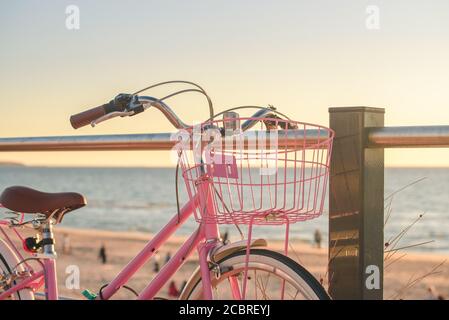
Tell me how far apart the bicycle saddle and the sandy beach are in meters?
11.8

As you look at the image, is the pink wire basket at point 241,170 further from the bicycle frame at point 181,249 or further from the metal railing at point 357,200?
the metal railing at point 357,200

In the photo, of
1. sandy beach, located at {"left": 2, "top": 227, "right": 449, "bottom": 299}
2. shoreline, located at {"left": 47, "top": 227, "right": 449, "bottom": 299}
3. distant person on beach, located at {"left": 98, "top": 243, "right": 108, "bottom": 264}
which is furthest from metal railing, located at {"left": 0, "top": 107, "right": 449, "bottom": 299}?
distant person on beach, located at {"left": 98, "top": 243, "right": 108, "bottom": 264}

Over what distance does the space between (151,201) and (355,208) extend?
46223mm

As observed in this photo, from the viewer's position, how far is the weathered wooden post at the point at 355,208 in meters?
2.74

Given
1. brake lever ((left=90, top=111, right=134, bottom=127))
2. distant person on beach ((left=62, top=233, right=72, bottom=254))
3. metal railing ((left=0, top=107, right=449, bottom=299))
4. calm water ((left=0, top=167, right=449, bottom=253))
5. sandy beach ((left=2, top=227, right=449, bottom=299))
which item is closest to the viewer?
brake lever ((left=90, top=111, right=134, bottom=127))

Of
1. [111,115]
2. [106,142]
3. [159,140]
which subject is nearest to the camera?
[111,115]

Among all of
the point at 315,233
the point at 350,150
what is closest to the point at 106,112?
the point at 350,150

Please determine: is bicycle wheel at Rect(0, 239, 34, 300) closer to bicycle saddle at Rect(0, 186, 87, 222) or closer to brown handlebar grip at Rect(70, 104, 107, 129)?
bicycle saddle at Rect(0, 186, 87, 222)

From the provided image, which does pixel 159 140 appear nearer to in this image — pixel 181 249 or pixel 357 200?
pixel 181 249

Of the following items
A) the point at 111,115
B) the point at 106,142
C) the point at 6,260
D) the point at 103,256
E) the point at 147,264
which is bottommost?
the point at 147,264

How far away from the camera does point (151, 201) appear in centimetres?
4869

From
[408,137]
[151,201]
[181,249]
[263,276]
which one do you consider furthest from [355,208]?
[151,201]

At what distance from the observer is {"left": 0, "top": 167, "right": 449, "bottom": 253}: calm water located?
3409cm

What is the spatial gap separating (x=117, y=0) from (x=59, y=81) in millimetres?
6288
